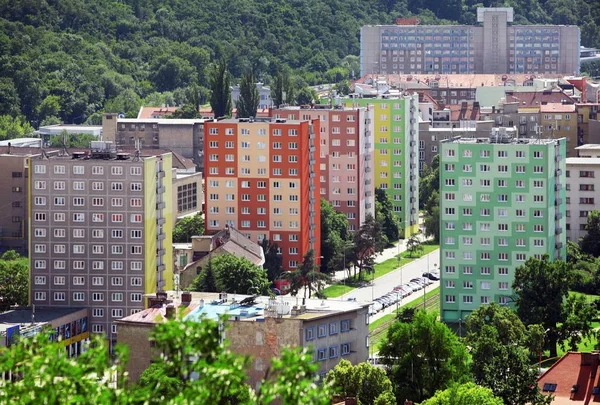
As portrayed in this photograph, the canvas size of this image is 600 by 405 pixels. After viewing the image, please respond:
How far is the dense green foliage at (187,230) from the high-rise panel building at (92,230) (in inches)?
564

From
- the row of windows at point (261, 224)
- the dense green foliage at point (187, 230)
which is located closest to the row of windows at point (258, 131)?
the row of windows at point (261, 224)

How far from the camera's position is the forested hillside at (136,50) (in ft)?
496

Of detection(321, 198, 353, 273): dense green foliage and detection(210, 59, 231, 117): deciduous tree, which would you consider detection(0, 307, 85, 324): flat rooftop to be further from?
detection(210, 59, 231, 117): deciduous tree

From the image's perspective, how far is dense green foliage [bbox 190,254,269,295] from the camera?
77688 mm

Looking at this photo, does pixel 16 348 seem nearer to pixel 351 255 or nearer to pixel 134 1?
pixel 351 255

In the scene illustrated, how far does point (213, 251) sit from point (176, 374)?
53.9 metres

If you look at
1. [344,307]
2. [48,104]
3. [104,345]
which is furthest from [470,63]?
[104,345]

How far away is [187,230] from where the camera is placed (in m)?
91.5

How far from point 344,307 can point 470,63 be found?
125 m

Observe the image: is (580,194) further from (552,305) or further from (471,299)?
(552,305)

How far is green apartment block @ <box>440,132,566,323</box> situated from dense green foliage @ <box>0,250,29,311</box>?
52.6ft

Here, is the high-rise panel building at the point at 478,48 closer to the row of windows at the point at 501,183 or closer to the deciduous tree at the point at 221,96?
the deciduous tree at the point at 221,96

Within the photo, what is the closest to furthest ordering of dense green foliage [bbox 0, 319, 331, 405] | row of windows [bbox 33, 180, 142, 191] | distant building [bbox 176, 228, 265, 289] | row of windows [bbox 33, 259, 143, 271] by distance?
dense green foliage [bbox 0, 319, 331, 405], row of windows [bbox 33, 259, 143, 271], row of windows [bbox 33, 180, 142, 191], distant building [bbox 176, 228, 265, 289]

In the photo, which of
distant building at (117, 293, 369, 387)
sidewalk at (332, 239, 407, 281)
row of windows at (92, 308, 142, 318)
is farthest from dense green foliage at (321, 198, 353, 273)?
distant building at (117, 293, 369, 387)
